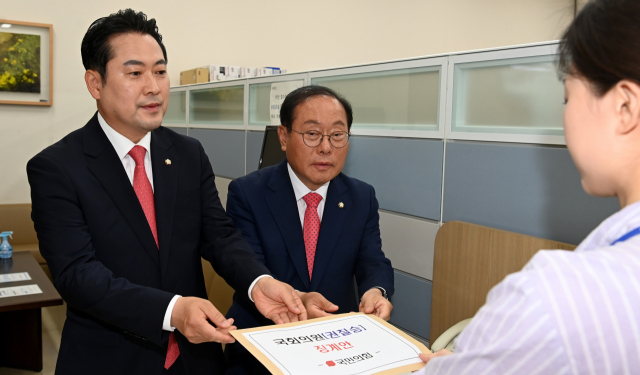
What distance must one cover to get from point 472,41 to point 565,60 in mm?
7465

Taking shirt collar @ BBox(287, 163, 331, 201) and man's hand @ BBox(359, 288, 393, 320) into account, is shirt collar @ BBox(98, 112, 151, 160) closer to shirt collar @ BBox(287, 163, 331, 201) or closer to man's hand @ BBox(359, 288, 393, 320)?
shirt collar @ BBox(287, 163, 331, 201)

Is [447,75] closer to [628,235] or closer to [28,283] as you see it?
[628,235]

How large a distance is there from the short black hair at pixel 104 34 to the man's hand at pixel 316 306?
35.7 inches

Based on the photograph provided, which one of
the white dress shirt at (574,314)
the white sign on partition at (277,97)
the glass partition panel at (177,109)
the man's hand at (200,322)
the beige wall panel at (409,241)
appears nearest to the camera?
the white dress shirt at (574,314)

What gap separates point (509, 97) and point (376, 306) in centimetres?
97

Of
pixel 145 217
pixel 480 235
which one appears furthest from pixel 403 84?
pixel 145 217

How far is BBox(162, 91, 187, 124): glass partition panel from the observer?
15.5ft

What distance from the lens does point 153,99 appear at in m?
1.51

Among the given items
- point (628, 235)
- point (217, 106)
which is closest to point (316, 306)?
point (628, 235)

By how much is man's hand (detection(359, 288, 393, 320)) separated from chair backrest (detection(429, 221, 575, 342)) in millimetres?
506

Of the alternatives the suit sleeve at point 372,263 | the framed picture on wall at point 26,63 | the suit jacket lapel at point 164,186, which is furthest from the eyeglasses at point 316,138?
the framed picture on wall at point 26,63

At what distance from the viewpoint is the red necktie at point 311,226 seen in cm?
182

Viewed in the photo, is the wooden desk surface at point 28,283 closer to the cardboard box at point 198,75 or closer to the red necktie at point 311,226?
the red necktie at point 311,226

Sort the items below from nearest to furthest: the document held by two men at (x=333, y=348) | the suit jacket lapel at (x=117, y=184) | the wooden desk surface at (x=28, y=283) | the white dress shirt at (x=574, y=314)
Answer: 1. the white dress shirt at (x=574, y=314)
2. the document held by two men at (x=333, y=348)
3. the suit jacket lapel at (x=117, y=184)
4. the wooden desk surface at (x=28, y=283)
